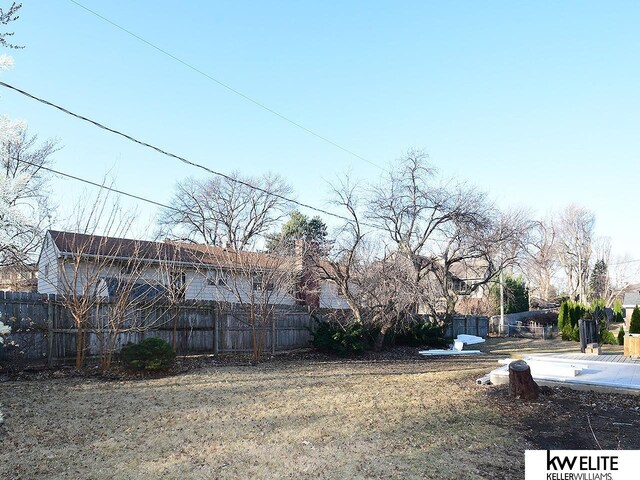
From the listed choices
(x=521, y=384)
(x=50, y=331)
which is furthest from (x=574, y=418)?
(x=50, y=331)

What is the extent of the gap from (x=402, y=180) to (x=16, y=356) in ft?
50.9

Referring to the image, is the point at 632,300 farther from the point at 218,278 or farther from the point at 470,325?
the point at 218,278

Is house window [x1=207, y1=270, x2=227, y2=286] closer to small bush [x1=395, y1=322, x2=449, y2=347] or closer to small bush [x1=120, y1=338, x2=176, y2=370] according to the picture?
small bush [x1=120, y1=338, x2=176, y2=370]

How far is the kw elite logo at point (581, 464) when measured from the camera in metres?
4.23

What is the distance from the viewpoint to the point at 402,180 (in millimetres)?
20359

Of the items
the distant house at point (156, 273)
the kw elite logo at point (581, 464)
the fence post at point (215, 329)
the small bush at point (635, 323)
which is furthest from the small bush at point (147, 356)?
the small bush at point (635, 323)

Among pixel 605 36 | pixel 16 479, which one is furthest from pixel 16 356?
pixel 605 36

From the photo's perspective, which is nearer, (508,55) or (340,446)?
(340,446)

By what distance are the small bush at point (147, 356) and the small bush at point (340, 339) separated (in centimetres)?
561

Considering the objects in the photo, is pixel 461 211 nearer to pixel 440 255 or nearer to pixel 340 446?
pixel 440 255

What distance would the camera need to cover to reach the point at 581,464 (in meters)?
4.45

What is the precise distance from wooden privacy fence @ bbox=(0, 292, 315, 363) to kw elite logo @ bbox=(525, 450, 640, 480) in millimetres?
8841

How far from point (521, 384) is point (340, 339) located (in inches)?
287

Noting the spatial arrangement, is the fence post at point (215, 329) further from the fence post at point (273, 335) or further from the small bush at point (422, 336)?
the small bush at point (422, 336)
